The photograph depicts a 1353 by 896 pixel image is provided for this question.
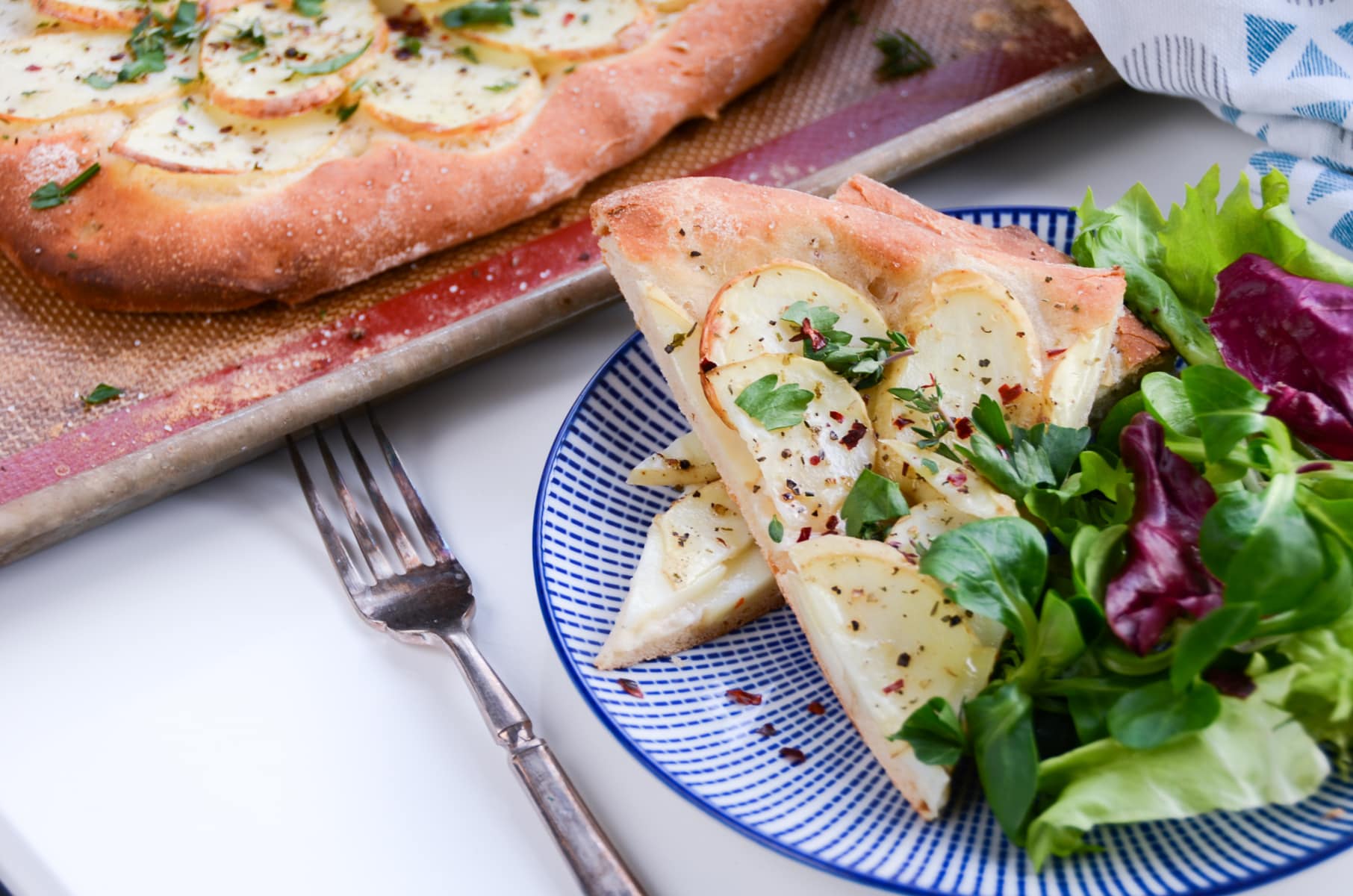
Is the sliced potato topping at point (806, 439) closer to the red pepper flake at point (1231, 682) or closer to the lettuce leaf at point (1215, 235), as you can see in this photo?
the red pepper flake at point (1231, 682)

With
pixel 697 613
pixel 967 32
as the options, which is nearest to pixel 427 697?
pixel 697 613

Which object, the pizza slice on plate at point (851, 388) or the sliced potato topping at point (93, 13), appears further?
the sliced potato topping at point (93, 13)

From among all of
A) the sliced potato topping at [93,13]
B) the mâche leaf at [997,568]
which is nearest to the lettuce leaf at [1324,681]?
the mâche leaf at [997,568]

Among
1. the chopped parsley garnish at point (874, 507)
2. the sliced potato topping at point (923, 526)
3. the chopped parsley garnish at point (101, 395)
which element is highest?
the chopped parsley garnish at point (101, 395)

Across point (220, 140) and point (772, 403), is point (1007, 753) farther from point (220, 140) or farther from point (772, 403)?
point (220, 140)

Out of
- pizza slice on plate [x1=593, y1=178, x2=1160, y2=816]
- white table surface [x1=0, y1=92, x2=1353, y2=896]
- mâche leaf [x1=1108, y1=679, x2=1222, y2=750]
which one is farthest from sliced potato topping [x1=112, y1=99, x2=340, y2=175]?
mâche leaf [x1=1108, y1=679, x2=1222, y2=750]

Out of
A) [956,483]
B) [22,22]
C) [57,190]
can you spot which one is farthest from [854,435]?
[22,22]

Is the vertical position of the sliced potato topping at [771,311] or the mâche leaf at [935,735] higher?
the sliced potato topping at [771,311]
